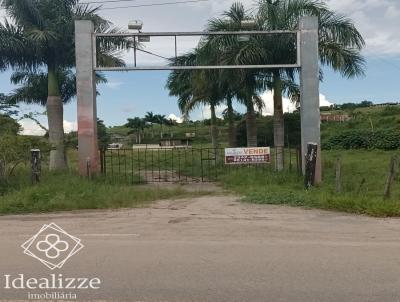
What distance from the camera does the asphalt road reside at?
5629mm

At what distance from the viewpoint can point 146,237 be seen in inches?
352

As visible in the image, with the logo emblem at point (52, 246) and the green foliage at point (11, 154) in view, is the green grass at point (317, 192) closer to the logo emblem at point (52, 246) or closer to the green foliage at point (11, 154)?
the logo emblem at point (52, 246)

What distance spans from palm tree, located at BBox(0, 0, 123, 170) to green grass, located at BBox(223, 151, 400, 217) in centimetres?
753

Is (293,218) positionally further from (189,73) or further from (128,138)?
(128,138)

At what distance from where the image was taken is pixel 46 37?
2173 centimetres

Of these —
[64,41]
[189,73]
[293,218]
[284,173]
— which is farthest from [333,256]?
[189,73]

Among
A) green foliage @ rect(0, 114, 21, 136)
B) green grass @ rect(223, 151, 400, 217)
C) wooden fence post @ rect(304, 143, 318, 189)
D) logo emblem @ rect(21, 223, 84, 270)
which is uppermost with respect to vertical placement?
green foliage @ rect(0, 114, 21, 136)

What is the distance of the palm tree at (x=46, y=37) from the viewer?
21.7m

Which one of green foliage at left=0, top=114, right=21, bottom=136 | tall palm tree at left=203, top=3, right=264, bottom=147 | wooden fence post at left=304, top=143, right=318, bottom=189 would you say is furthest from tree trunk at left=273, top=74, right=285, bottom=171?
→ green foliage at left=0, top=114, right=21, bottom=136

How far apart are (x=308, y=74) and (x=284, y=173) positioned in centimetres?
340

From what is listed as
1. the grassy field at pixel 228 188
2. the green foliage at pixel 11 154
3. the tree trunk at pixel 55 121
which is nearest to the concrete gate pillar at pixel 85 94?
the grassy field at pixel 228 188

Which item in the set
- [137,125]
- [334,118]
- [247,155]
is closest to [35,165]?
[247,155]

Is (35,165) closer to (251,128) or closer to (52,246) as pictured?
(52,246)

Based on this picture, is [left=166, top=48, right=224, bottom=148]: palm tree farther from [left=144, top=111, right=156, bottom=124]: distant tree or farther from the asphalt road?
[left=144, top=111, right=156, bottom=124]: distant tree
